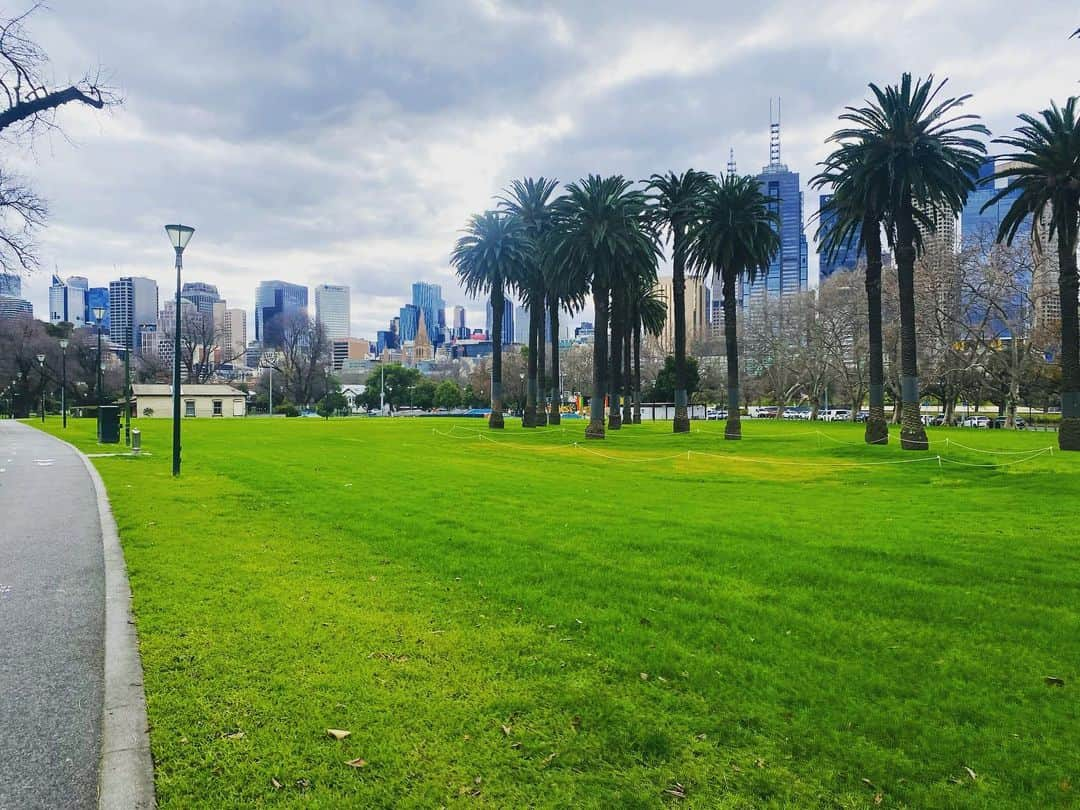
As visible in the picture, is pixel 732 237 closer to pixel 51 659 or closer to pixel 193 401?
pixel 51 659

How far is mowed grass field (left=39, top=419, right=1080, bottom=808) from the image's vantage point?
3645 mm

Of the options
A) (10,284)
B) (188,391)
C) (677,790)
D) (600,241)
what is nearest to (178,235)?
(10,284)

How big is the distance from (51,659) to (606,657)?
14.1ft

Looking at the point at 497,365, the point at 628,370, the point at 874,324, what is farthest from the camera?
the point at 628,370

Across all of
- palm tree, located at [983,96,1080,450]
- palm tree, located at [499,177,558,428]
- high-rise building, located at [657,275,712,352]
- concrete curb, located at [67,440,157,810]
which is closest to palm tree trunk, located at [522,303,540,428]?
palm tree, located at [499,177,558,428]

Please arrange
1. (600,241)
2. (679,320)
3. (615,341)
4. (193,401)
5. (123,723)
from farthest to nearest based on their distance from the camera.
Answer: (193,401) < (615,341) < (679,320) < (600,241) < (123,723)

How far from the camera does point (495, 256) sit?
151 ft

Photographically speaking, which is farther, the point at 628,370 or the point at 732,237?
the point at 628,370

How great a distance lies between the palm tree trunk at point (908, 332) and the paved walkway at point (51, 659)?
Result: 30286 millimetres

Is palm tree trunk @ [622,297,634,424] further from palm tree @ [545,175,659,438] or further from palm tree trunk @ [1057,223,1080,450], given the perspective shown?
palm tree trunk @ [1057,223,1080,450]

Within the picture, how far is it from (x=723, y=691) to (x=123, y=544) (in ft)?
27.6

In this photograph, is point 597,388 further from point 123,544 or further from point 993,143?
point 123,544

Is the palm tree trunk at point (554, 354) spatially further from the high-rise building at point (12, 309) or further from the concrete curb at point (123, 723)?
the high-rise building at point (12, 309)

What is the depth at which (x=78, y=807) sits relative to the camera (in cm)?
339
